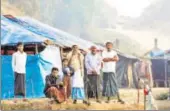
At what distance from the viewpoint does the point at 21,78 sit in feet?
23.4

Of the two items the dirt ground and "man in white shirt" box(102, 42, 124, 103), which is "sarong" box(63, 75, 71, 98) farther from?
"man in white shirt" box(102, 42, 124, 103)

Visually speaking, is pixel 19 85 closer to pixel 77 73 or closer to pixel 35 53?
pixel 35 53

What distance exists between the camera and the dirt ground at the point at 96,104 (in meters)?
7.16

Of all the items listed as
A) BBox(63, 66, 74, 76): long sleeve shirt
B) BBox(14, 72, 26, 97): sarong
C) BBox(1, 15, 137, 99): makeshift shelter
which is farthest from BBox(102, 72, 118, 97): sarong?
BBox(14, 72, 26, 97): sarong

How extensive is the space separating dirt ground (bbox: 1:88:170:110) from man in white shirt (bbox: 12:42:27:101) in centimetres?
19

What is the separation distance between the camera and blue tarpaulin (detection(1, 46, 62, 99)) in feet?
23.4

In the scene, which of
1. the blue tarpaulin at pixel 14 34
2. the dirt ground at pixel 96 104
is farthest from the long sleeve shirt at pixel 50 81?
the blue tarpaulin at pixel 14 34

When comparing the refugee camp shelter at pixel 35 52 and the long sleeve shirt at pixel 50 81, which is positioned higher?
the refugee camp shelter at pixel 35 52

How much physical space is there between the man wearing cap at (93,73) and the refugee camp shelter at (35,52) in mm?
209

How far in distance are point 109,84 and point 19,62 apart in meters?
1.79

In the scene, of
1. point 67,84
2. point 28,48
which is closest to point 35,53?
A: point 28,48

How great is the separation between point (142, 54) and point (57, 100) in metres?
1.92

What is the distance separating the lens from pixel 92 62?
721 cm

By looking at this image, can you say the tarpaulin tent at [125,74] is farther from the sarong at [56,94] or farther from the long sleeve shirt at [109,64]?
the sarong at [56,94]
